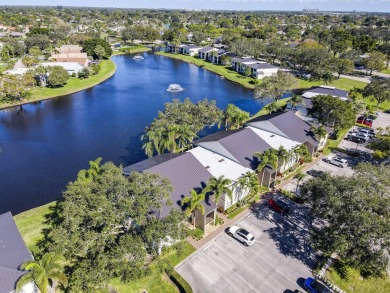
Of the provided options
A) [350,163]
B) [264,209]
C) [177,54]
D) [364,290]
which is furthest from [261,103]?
[177,54]

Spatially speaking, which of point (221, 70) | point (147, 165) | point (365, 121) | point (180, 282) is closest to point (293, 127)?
point (365, 121)

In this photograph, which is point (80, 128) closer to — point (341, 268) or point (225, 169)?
point (225, 169)

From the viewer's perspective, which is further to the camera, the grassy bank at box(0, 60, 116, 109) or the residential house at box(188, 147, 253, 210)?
the grassy bank at box(0, 60, 116, 109)

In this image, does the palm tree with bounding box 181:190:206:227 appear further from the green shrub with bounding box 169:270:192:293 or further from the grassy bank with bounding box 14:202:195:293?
the green shrub with bounding box 169:270:192:293

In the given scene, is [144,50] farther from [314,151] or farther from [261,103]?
[314,151]

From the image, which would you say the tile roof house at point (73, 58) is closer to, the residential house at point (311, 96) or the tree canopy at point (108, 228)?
the residential house at point (311, 96)

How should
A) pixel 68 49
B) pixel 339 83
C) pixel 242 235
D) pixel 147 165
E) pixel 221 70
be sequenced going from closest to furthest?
pixel 242 235 < pixel 147 165 < pixel 339 83 < pixel 221 70 < pixel 68 49

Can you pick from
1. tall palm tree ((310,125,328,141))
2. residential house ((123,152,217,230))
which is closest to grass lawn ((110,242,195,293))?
residential house ((123,152,217,230))
